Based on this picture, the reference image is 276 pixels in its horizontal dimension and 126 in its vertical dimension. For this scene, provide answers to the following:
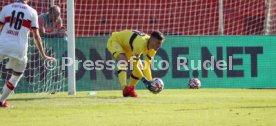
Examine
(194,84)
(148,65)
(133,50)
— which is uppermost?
(133,50)

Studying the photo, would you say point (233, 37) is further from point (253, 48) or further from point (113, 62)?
point (113, 62)

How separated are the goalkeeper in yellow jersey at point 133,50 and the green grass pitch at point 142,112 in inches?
52.7

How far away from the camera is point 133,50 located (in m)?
18.1

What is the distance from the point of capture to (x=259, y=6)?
2650cm

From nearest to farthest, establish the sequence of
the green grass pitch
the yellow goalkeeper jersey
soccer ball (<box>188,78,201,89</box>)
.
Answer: the green grass pitch < the yellow goalkeeper jersey < soccer ball (<box>188,78,201,89</box>)

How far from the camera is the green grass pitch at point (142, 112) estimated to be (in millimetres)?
11508

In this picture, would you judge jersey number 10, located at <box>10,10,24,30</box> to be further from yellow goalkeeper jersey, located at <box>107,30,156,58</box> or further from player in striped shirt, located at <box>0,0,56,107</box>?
yellow goalkeeper jersey, located at <box>107,30,156,58</box>

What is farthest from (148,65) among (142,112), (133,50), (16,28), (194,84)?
(142,112)

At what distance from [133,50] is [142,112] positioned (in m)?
4.94

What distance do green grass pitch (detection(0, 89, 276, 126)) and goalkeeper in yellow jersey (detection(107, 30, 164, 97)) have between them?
1.34 m

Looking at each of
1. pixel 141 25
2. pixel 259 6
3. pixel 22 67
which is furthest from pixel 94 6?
pixel 22 67

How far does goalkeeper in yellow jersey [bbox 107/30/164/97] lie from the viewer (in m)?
17.5

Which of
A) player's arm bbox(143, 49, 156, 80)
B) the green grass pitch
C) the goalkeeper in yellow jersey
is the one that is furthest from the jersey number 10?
player's arm bbox(143, 49, 156, 80)

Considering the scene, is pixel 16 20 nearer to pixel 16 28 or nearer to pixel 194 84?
pixel 16 28
